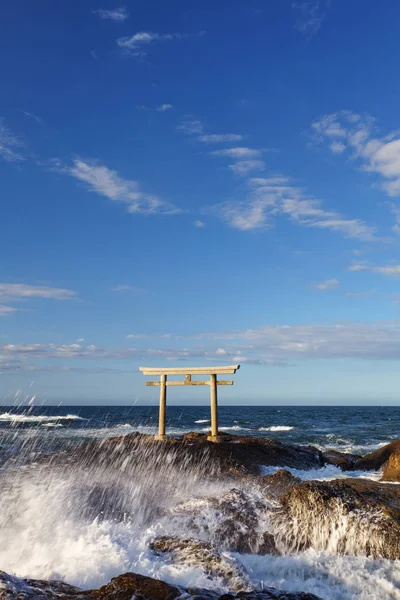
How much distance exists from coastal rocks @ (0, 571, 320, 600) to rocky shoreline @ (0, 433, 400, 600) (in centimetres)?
1

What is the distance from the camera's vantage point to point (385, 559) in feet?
27.6

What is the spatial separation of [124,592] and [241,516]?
16.1ft

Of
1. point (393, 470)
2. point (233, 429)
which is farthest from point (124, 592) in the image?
point (233, 429)

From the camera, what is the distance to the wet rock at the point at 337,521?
881 cm

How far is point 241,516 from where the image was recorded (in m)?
10.1

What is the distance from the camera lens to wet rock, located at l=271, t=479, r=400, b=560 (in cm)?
881

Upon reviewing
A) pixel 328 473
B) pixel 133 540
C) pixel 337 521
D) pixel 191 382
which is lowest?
pixel 328 473

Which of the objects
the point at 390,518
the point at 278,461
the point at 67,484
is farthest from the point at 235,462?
the point at 390,518

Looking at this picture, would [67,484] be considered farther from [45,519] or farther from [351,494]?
[351,494]

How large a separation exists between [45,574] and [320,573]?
14.9ft

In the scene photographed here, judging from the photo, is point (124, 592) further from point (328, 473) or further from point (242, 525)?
point (328, 473)

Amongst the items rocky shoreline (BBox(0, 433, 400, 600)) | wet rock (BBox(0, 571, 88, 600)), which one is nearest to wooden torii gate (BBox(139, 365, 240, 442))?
rocky shoreline (BBox(0, 433, 400, 600))

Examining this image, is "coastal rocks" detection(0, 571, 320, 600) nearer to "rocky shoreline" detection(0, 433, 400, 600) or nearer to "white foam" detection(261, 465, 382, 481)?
"rocky shoreline" detection(0, 433, 400, 600)

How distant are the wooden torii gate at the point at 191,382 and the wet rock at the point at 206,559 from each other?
33.7ft
